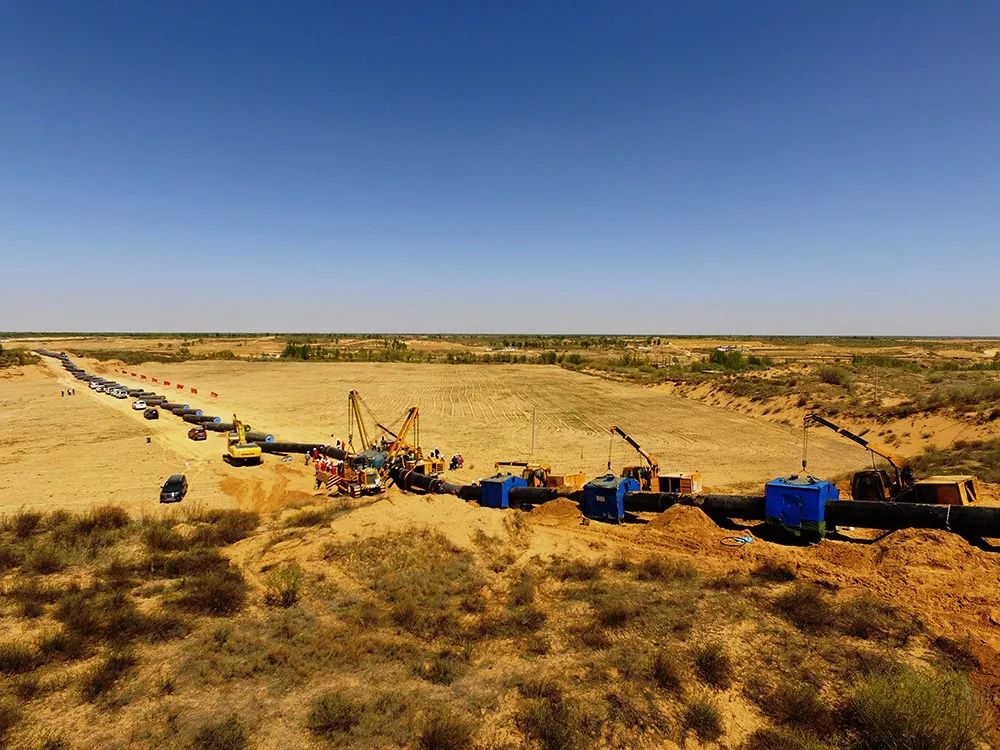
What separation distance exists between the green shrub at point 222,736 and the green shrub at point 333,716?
3.05ft

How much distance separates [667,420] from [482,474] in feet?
75.1

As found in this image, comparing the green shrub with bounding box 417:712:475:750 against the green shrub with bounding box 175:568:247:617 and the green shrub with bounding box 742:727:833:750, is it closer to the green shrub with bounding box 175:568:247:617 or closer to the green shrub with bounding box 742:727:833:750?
the green shrub with bounding box 742:727:833:750

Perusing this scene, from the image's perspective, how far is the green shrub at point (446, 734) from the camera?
7250mm

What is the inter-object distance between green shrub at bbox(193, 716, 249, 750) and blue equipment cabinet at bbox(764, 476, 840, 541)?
1527 cm

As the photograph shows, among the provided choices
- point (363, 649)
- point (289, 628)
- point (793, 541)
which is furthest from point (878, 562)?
point (289, 628)

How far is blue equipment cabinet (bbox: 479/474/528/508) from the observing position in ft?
65.6

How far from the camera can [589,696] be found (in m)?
8.20

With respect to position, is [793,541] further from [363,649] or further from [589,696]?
[363,649]

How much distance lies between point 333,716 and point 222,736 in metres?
1.54

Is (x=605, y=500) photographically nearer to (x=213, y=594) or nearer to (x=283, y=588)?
(x=283, y=588)

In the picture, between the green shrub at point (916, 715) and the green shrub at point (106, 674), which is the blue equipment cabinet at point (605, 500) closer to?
the green shrub at point (916, 715)

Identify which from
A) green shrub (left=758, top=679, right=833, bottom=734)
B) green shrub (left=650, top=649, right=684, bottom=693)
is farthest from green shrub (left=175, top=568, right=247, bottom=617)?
green shrub (left=758, top=679, right=833, bottom=734)

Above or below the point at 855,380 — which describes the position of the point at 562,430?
below

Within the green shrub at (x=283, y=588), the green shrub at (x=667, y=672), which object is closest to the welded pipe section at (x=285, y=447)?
the green shrub at (x=283, y=588)
